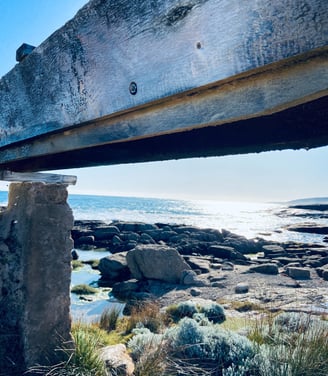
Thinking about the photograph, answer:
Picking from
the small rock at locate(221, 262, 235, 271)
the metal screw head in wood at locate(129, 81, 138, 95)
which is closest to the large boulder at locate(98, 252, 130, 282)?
the small rock at locate(221, 262, 235, 271)

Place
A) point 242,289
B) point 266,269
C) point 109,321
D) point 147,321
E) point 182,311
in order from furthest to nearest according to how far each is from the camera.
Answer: point 266,269, point 242,289, point 182,311, point 109,321, point 147,321

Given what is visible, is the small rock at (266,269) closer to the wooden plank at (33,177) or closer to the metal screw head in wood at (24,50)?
the wooden plank at (33,177)

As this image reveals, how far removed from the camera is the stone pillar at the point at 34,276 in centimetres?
325

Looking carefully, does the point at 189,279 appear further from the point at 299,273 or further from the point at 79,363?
the point at 79,363

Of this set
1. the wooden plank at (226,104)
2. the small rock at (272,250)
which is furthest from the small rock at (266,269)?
the wooden plank at (226,104)

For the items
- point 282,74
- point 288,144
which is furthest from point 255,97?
point 288,144

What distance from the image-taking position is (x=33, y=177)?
167 centimetres

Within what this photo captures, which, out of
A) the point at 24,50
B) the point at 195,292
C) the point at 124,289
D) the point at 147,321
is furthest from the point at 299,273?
the point at 24,50

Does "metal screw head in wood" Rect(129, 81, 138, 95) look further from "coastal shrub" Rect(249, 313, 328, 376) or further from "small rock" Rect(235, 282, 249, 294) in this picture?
"small rock" Rect(235, 282, 249, 294)

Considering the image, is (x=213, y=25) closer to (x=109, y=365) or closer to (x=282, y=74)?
(x=282, y=74)

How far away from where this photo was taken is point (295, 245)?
69.7 ft

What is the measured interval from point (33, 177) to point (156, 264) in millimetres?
11202

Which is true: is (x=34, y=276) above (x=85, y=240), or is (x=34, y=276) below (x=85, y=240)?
above

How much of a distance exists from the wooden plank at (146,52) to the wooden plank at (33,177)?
617 millimetres
